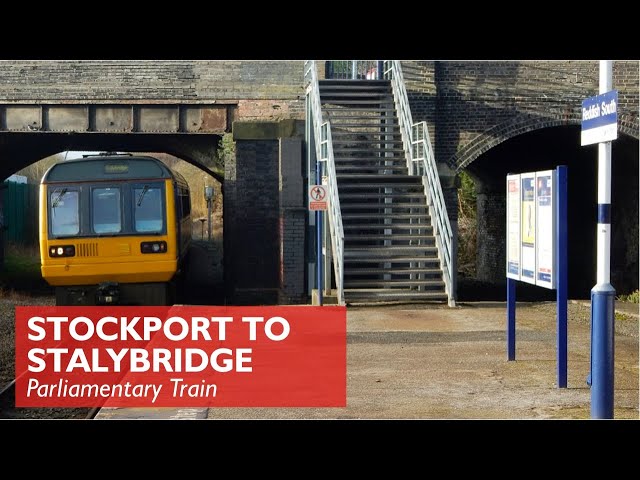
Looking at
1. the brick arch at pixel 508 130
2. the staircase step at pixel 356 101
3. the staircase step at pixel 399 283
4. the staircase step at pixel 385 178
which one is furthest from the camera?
the brick arch at pixel 508 130

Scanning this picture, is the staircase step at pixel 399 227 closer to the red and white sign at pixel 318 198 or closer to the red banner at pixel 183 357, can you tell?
the red and white sign at pixel 318 198

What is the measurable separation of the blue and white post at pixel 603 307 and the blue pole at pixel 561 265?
1793mm

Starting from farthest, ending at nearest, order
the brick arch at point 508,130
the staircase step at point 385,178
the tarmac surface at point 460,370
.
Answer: the brick arch at point 508,130 → the staircase step at point 385,178 → the tarmac surface at point 460,370

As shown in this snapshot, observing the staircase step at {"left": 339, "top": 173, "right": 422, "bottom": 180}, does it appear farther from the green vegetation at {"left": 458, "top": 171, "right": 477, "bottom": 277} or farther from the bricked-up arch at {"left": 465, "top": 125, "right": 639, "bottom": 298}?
the green vegetation at {"left": 458, "top": 171, "right": 477, "bottom": 277}

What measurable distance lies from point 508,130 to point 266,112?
5.05m

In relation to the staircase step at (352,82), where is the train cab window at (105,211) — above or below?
below

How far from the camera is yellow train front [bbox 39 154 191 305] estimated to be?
1552 centimetres

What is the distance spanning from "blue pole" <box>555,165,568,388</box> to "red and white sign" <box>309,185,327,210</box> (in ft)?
24.5

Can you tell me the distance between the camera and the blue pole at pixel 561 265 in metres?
9.08

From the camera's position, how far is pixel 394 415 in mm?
8062

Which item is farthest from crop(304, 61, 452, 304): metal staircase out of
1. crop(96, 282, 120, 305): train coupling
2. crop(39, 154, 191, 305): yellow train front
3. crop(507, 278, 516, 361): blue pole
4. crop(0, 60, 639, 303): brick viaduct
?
crop(507, 278, 516, 361): blue pole

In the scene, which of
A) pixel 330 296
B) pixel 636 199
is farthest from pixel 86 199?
pixel 636 199

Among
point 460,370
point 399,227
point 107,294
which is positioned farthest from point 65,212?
point 460,370

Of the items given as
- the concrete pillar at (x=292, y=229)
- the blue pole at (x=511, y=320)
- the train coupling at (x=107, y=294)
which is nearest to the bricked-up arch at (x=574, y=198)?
the concrete pillar at (x=292, y=229)
